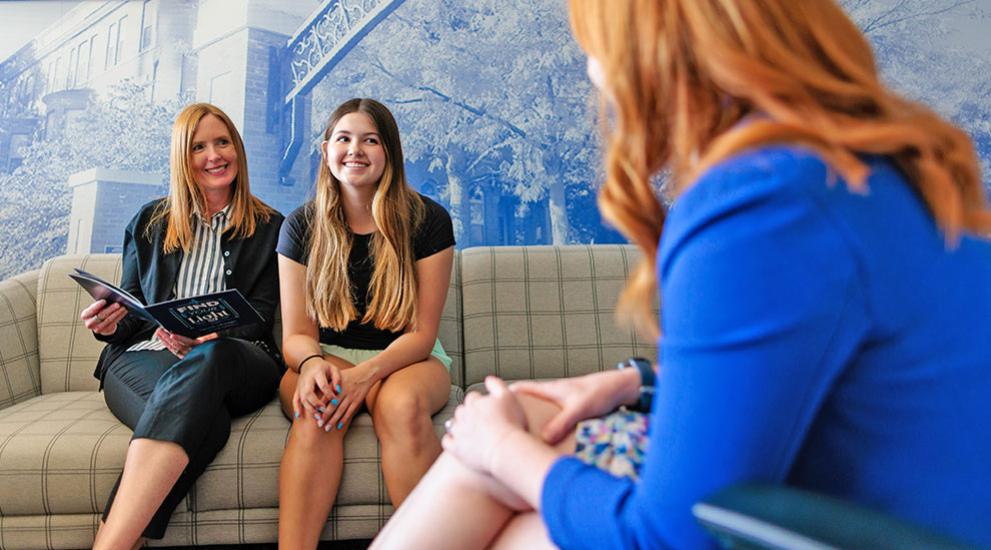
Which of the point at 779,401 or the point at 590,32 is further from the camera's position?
the point at 590,32

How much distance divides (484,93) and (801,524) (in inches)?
110

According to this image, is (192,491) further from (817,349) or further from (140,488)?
(817,349)

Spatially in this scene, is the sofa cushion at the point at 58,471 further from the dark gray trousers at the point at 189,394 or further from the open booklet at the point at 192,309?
the open booklet at the point at 192,309

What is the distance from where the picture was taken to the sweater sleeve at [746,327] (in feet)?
1.73

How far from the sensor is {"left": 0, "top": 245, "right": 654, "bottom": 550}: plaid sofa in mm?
1741

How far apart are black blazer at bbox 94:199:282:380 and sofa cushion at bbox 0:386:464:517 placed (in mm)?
340

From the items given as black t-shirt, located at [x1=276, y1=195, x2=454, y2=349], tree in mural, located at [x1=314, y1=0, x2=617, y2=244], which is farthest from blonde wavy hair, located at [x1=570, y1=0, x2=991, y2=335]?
tree in mural, located at [x1=314, y1=0, x2=617, y2=244]

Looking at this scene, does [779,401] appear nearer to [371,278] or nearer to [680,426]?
[680,426]

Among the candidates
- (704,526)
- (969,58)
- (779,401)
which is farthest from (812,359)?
(969,58)

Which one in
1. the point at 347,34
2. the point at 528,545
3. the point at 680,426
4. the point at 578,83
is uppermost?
the point at 347,34

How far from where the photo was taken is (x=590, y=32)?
0.69 m

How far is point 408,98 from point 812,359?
8.83 feet

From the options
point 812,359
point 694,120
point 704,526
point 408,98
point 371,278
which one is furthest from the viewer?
point 408,98

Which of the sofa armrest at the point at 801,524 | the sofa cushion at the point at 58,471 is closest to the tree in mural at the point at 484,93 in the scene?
the sofa cushion at the point at 58,471
